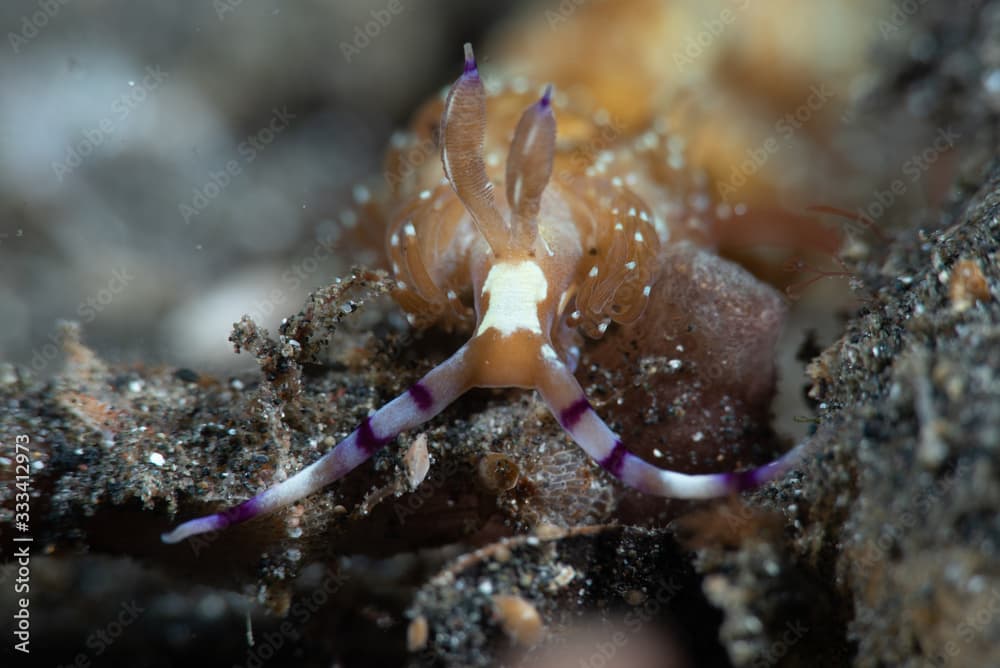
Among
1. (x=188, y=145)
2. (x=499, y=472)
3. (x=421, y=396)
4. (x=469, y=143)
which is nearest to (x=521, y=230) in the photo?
(x=469, y=143)

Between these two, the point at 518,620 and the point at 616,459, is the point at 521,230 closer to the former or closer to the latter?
the point at 616,459

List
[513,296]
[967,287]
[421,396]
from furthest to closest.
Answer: [513,296]
[421,396]
[967,287]

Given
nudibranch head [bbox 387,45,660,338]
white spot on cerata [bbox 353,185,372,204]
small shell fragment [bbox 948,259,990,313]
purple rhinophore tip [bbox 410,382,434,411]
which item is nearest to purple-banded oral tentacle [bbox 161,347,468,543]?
purple rhinophore tip [bbox 410,382,434,411]

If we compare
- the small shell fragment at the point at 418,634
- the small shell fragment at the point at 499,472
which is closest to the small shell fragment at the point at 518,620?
the small shell fragment at the point at 418,634

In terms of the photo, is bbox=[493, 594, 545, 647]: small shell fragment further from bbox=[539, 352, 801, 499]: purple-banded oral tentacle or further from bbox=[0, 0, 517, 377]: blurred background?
bbox=[0, 0, 517, 377]: blurred background

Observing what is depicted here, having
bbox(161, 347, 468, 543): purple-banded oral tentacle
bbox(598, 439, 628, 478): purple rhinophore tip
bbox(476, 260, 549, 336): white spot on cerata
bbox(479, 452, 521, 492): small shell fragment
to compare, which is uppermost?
bbox(476, 260, 549, 336): white spot on cerata

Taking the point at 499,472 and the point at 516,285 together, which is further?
the point at 516,285

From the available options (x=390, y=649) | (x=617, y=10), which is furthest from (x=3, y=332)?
(x=617, y=10)
